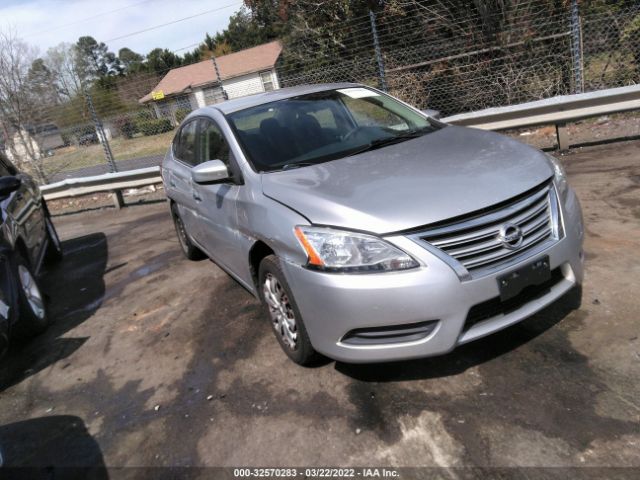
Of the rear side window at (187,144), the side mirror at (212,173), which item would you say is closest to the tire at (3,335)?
the side mirror at (212,173)

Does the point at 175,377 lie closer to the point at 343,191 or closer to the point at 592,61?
the point at 343,191

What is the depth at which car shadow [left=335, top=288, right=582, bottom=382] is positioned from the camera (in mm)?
3008

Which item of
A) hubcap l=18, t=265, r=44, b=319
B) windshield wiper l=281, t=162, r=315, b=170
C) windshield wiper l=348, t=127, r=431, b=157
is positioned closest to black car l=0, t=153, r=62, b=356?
hubcap l=18, t=265, r=44, b=319

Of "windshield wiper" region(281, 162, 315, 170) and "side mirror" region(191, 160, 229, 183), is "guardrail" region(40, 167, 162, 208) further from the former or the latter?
"windshield wiper" region(281, 162, 315, 170)

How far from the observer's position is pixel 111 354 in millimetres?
4074

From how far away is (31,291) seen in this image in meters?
4.62

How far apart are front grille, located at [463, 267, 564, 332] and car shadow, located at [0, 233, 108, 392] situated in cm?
328

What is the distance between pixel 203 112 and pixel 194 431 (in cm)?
271

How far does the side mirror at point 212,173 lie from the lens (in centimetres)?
350

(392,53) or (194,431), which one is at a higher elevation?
(392,53)

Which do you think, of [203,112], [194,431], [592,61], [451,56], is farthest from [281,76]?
[194,431]

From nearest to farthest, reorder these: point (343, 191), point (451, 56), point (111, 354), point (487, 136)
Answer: point (343, 191)
point (487, 136)
point (111, 354)
point (451, 56)

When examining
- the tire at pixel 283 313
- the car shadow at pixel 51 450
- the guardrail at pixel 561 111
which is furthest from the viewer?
the guardrail at pixel 561 111

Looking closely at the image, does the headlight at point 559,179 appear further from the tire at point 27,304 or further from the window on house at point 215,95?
the window on house at point 215,95
